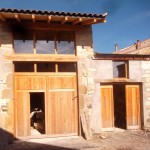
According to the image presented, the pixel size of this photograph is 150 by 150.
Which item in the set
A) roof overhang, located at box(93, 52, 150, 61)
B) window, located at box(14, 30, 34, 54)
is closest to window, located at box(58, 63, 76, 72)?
roof overhang, located at box(93, 52, 150, 61)

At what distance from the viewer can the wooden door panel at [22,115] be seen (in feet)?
30.3

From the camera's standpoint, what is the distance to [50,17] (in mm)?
8867

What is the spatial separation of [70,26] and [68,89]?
268 cm

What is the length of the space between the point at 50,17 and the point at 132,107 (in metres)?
5.69

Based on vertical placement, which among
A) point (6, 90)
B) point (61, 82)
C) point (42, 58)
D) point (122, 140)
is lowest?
point (122, 140)

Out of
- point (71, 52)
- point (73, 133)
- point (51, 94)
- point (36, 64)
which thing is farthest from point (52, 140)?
point (71, 52)

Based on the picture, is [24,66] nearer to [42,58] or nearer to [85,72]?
[42,58]

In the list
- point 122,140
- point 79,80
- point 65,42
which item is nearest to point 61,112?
point 79,80

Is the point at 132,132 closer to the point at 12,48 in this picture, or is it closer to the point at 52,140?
the point at 52,140

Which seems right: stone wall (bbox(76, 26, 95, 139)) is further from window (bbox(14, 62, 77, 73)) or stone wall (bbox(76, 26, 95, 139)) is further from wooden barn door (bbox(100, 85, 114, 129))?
wooden barn door (bbox(100, 85, 114, 129))

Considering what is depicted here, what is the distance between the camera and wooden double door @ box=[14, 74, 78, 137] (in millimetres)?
9266

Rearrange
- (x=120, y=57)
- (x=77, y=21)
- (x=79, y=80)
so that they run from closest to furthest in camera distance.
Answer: (x=77, y=21) → (x=79, y=80) → (x=120, y=57)

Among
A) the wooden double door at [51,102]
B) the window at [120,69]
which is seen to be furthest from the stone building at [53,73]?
the window at [120,69]

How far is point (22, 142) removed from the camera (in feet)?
29.0
